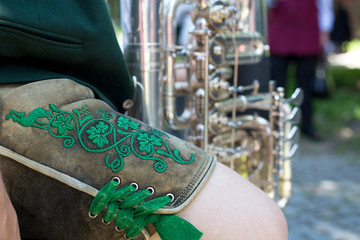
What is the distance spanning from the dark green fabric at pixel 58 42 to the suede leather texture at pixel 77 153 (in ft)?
0.24

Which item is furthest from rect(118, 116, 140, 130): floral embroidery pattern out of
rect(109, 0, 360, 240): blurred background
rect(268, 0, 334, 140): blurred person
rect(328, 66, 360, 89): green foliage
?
rect(328, 66, 360, 89): green foliage

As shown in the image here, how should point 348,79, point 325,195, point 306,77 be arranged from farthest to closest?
point 348,79, point 306,77, point 325,195

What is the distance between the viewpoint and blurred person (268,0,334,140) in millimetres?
3770

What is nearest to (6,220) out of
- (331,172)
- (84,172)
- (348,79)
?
(84,172)

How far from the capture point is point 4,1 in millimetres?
793

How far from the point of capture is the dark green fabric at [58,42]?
80 centimetres

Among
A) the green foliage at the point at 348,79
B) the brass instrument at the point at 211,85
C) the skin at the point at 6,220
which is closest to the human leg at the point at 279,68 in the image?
the brass instrument at the point at 211,85

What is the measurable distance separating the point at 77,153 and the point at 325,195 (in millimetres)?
2306

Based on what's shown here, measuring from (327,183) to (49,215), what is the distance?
253 centimetres

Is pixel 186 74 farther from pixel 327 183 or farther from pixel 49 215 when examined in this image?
pixel 327 183

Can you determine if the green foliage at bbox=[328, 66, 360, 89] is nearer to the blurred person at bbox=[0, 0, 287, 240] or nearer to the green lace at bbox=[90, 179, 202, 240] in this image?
the blurred person at bbox=[0, 0, 287, 240]

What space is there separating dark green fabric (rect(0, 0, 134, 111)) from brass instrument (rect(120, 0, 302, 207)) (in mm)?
266

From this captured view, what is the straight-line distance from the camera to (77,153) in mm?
754

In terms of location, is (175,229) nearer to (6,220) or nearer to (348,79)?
(6,220)
